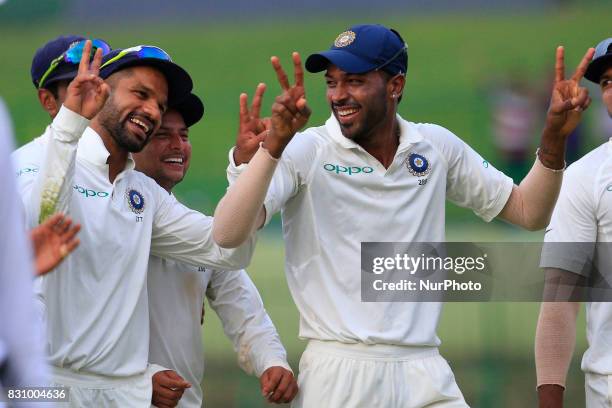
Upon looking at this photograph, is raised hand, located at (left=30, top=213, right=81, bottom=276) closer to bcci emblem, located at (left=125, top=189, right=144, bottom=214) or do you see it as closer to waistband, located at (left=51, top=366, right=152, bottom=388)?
waistband, located at (left=51, top=366, right=152, bottom=388)

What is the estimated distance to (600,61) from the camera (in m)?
5.65

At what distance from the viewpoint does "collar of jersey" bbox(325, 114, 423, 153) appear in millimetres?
5412

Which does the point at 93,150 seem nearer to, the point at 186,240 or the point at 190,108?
the point at 186,240

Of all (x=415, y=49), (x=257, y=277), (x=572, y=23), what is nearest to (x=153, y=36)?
(x=415, y=49)

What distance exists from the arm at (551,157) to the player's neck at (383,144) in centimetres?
59

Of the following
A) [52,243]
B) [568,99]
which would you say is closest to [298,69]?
[568,99]

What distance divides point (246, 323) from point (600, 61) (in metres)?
1.94

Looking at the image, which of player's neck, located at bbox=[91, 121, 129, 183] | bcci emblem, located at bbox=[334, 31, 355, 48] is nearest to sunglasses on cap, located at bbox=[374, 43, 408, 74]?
bcci emblem, located at bbox=[334, 31, 355, 48]

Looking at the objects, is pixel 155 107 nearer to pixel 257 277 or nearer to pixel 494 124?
pixel 257 277

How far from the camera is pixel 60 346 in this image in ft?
16.4

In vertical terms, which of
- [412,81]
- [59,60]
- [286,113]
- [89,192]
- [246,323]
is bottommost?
[412,81]

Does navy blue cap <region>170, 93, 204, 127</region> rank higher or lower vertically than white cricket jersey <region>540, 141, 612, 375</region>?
higher

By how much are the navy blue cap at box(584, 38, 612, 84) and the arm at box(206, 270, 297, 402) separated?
1.79m

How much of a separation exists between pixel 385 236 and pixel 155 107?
1.08 m
